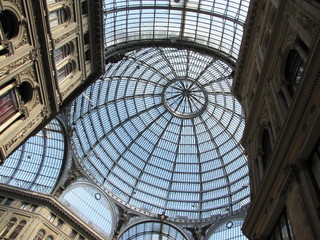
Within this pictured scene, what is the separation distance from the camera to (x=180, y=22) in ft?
135

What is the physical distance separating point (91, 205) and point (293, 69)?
37231 mm

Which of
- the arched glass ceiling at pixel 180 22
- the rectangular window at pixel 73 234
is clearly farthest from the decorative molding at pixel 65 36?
the rectangular window at pixel 73 234

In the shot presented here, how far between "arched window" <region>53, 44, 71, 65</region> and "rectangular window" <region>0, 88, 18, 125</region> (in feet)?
16.6

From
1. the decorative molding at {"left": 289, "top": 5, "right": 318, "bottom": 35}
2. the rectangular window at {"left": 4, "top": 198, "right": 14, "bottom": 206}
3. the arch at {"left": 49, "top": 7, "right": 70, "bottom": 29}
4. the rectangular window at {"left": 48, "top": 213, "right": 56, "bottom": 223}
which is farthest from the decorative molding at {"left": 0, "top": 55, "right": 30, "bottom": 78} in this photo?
the rectangular window at {"left": 4, "top": 198, "right": 14, "bottom": 206}

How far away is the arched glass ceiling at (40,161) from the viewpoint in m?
44.6

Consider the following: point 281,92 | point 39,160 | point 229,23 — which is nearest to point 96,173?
point 39,160

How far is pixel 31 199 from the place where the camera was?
38875 mm

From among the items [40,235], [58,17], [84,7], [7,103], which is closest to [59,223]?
[40,235]

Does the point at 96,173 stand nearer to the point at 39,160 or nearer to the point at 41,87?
the point at 39,160

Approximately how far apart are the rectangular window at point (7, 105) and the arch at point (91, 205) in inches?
1044

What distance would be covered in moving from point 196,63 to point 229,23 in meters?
11.4

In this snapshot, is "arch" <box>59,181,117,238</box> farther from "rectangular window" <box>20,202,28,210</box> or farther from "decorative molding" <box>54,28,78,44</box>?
"decorative molding" <box>54,28,78,44</box>

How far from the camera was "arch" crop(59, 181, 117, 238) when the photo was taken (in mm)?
43562

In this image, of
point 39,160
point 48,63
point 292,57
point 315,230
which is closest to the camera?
point 315,230
